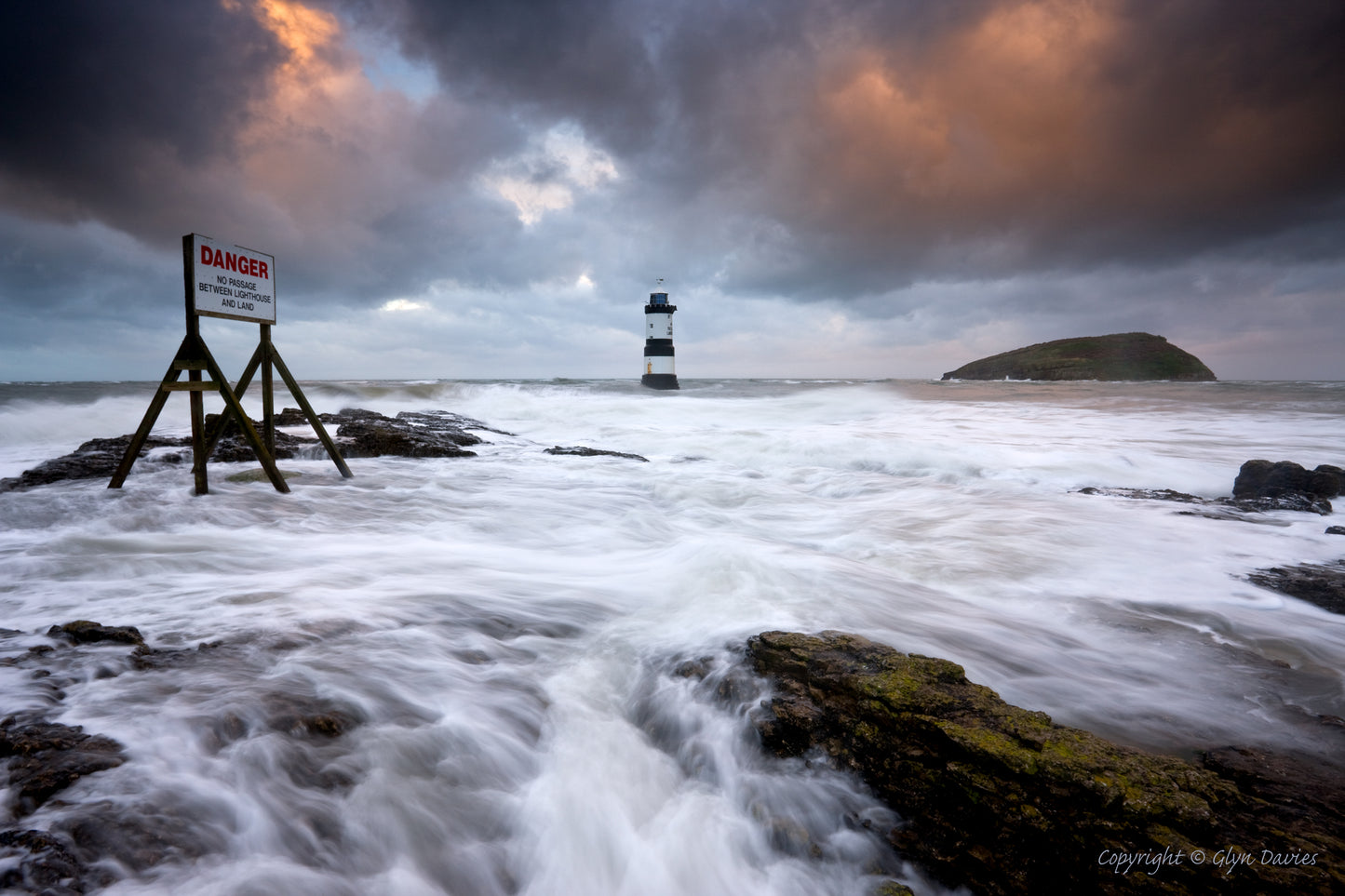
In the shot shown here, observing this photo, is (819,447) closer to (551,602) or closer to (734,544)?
(734,544)

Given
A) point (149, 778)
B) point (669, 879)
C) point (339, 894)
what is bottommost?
point (669, 879)

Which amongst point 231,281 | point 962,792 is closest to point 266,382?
point 231,281

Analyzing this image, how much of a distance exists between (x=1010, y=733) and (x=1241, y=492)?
29.6 feet

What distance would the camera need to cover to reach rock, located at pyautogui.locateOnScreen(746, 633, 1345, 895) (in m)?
1.76

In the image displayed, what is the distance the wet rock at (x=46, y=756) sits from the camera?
6.14 ft

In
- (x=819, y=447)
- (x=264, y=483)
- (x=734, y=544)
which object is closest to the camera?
(x=734, y=544)

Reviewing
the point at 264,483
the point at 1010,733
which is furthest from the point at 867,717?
the point at 264,483

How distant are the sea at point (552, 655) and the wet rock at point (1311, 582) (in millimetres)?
134

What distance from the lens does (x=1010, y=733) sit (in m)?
2.15

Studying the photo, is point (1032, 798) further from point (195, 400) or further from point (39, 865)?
point (195, 400)

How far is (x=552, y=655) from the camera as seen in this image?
3.57 metres

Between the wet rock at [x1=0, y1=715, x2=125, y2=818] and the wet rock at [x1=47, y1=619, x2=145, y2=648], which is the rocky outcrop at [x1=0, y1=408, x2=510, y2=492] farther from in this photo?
the wet rock at [x1=0, y1=715, x2=125, y2=818]

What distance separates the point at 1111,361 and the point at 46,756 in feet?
305

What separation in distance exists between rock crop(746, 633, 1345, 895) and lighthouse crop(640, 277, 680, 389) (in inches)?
1270
